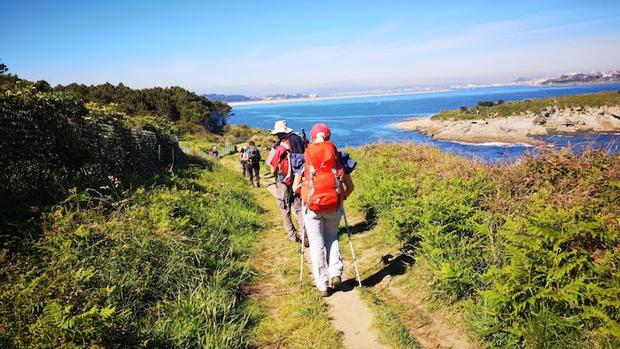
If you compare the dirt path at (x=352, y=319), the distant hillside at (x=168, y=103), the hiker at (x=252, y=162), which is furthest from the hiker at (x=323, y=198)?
the distant hillside at (x=168, y=103)

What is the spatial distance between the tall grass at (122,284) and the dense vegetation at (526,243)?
8.58 feet

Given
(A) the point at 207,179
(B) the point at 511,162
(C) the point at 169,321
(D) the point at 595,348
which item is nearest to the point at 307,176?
(C) the point at 169,321

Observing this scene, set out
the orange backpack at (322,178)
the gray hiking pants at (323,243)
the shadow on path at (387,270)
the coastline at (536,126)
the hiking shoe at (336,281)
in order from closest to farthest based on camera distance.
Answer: the orange backpack at (322,178), the gray hiking pants at (323,243), the hiking shoe at (336,281), the shadow on path at (387,270), the coastline at (536,126)

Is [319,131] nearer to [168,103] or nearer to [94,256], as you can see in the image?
[94,256]

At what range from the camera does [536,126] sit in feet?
221

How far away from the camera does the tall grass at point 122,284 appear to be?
3.16 meters

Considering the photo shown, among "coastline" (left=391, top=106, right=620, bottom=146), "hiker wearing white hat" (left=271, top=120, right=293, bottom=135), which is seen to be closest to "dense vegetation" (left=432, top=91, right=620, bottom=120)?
"coastline" (left=391, top=106, right=620, bottom=146)

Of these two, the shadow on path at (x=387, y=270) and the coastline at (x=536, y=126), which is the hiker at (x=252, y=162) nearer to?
the shadow on path at (x=387, y=270)

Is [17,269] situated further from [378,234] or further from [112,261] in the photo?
[378,234]

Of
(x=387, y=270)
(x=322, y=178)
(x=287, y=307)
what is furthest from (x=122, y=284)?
(x=387, y=270)

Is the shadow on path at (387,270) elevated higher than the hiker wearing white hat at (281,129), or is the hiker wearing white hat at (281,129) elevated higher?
the hiker wearing white hat at (281,129)

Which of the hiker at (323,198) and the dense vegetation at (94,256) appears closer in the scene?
the dense vegetation at (94,256)

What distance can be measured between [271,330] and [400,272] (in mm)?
2334

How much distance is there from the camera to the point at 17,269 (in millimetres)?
4047
